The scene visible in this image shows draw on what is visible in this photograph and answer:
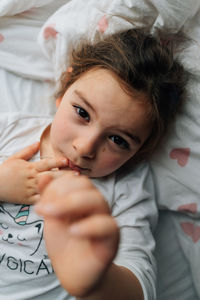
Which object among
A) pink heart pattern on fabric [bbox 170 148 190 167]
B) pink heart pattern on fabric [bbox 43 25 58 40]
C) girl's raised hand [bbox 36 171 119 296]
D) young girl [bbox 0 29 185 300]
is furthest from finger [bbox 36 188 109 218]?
pink heart pattern on fabric [bbox 43 25 58 40]

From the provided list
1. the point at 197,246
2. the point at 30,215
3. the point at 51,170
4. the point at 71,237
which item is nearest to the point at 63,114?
the point at 51,170

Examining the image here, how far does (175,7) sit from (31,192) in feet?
1.97

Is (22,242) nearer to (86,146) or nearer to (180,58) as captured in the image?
(86,146)

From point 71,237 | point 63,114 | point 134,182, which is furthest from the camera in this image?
point 134,182

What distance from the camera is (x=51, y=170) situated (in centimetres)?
75

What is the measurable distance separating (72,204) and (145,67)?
46 cm

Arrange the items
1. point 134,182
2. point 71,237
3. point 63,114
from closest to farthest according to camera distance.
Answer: point 71,237
point 63,114
point 134,182

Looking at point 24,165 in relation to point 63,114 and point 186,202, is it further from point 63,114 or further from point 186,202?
point 186,202

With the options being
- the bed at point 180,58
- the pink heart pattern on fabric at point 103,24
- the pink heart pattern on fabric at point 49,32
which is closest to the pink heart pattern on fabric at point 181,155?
the bed at point 180,58

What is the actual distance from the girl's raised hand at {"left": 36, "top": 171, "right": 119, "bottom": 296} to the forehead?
28cm

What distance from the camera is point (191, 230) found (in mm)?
879

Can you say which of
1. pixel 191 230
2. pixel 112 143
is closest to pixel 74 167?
pixel 112 143

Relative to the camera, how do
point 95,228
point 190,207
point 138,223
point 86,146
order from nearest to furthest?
point 95,228
point 86,146
point 138,223
point 190,207

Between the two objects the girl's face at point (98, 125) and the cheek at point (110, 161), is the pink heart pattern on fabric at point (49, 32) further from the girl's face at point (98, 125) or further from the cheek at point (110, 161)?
the cheek at point (110, 161)
